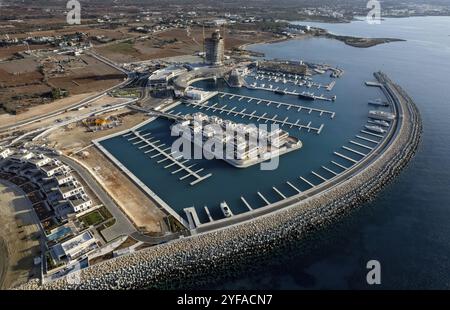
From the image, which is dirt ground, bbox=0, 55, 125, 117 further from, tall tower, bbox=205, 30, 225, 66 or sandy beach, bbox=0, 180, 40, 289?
sandy beach, bbox=0, 180, 40, 289

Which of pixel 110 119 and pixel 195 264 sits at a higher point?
pixel 110 119

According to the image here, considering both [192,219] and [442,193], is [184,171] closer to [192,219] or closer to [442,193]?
[192,219]

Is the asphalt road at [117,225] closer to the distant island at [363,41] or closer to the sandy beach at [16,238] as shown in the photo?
the sandy beach at [16,238]

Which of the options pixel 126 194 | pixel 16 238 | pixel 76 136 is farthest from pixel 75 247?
pixel 76 136

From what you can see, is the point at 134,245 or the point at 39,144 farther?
the point at 39,144

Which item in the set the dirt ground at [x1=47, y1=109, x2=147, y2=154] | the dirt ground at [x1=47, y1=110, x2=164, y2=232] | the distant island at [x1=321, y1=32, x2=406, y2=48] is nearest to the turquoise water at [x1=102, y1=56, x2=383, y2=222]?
the dirt ground at [x1=47, y1=110, x2=164, y2=232]
